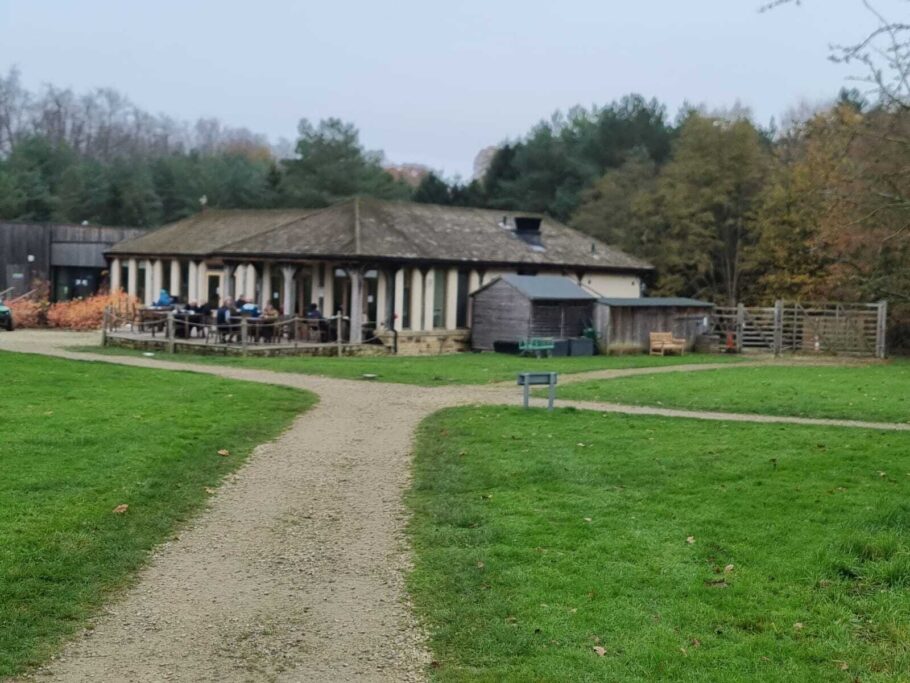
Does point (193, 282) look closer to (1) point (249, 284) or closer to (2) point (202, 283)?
(2) point (202, 283)

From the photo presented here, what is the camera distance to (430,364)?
28.3 meters

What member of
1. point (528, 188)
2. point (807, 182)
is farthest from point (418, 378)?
point (528, 188)

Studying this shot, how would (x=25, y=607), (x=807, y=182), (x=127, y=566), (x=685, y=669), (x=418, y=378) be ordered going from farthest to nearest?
(x=807, y=182) < (x=418, y=378) < (x=127, y=566) < (x=25, y=607) < (x=685, y=669)

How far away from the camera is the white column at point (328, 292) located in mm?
34719

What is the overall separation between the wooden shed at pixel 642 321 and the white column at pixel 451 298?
4.89 m

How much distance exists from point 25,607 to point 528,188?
57.4m

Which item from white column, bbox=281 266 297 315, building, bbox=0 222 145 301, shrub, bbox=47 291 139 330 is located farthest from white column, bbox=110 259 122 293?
white column, bbox=281 266 297 315

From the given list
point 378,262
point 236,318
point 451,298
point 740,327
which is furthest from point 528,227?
point 236,318

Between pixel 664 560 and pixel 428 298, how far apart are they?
27257 millimetres

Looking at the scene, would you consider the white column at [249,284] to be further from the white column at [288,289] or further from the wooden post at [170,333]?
the wooden post at [170,333]

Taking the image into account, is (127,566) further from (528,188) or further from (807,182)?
(528,188)

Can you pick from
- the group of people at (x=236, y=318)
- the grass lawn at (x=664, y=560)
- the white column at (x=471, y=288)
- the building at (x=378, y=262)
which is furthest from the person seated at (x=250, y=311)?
the grass lawn at (x=664, y=560)

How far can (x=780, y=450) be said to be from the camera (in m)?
13.5

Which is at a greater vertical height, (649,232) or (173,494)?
(649,232)
